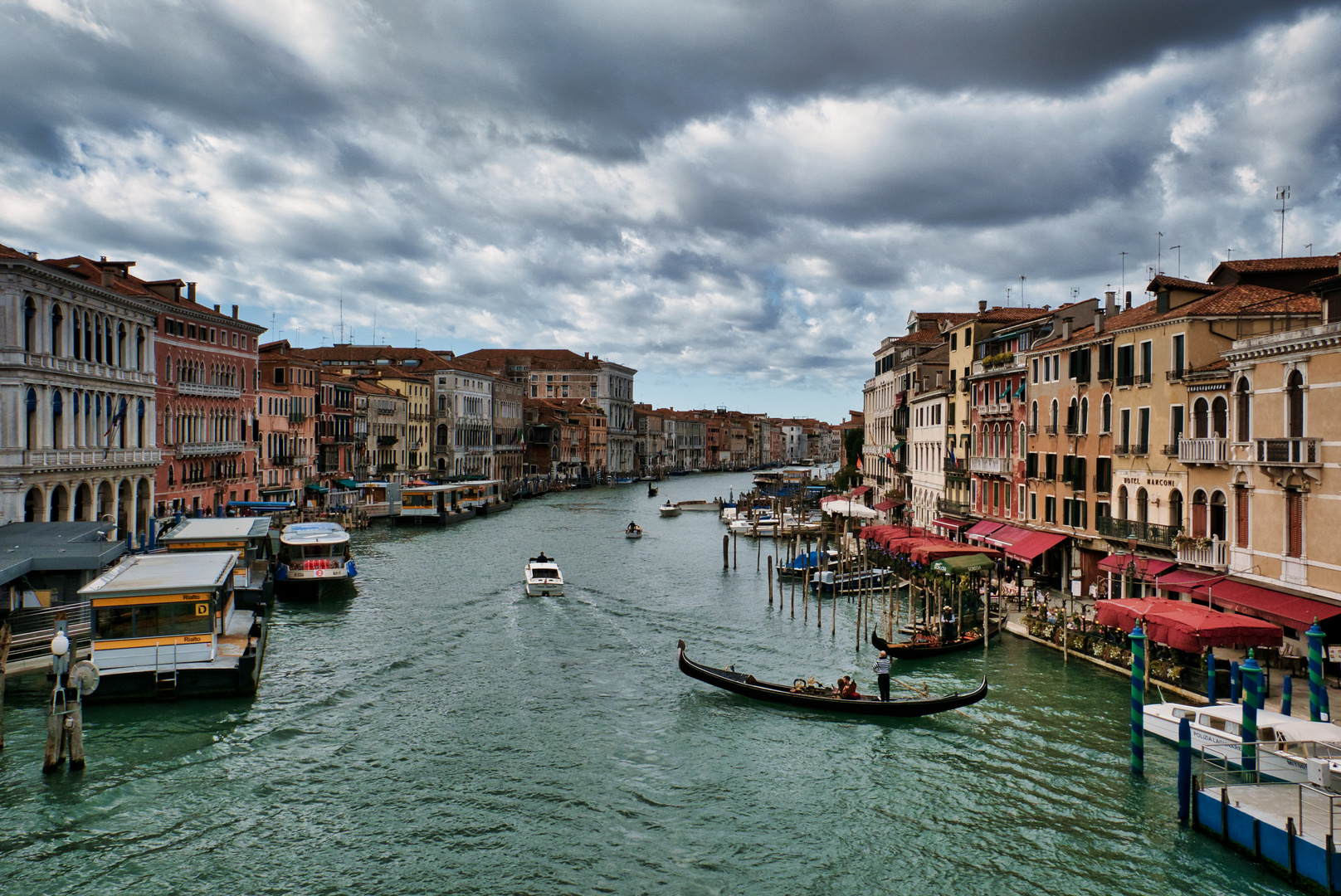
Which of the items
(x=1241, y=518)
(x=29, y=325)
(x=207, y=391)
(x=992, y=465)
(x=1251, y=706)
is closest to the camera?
(x=1251, y=706)

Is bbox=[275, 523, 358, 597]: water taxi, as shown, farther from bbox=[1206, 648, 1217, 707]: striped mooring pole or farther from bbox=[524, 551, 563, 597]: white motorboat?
bbox=[1206, 648, 1217, 707]: striped mooring pole

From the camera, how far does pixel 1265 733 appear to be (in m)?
14.1

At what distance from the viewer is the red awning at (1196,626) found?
16938mm

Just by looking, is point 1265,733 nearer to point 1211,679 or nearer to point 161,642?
point 1211,679

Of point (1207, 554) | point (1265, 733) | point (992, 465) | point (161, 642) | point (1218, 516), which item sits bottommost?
point (1265, 733)

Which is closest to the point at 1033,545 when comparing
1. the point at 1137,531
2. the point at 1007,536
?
the point at 1007,536

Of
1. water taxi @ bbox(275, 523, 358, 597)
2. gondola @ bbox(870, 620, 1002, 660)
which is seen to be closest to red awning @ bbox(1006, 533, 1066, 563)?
gondola @ bbox(870, 620, 1002, 660)

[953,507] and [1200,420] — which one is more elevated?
[1200,420]

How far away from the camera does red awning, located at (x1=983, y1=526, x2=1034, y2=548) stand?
30.5 metres

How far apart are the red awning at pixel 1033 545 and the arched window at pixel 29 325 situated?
30461mm

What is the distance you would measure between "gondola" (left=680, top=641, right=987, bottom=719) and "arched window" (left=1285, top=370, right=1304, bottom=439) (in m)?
7.85

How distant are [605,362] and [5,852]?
121175mm

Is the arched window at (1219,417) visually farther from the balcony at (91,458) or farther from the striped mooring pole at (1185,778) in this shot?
the balcony at (91,458)

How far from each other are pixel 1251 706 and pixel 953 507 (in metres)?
23.2
